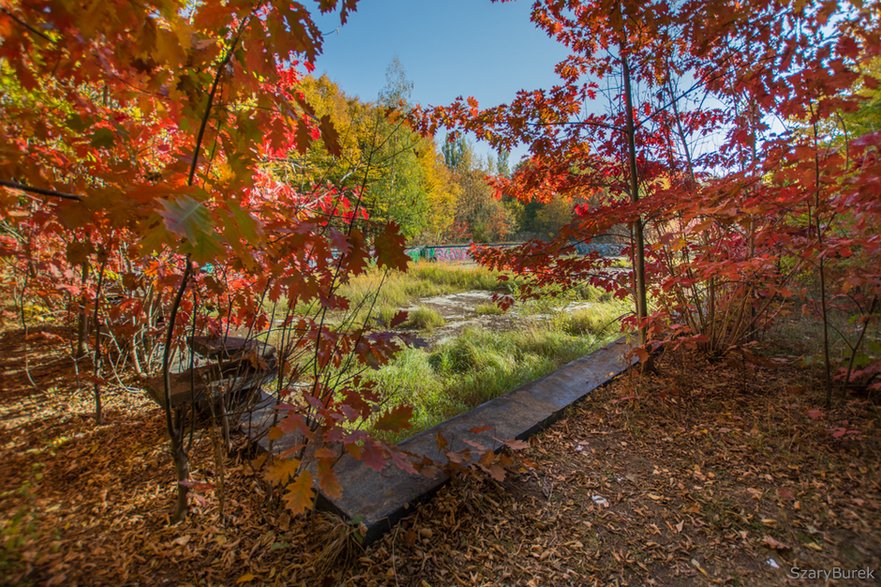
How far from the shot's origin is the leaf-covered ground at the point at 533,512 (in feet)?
4.42

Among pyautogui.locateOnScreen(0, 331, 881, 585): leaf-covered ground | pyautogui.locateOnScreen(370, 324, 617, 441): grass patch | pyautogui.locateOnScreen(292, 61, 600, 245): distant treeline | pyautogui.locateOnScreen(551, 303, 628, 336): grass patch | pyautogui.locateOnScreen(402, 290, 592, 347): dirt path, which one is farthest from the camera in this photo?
pyautogui.locateOnScreen(292, 61, 600, 245): distant treeline

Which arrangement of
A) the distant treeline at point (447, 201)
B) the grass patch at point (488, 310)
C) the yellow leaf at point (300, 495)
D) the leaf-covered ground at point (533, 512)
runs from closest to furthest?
the yellow leaf at point (300, 495), the leaf-covered ground at point (533, 512), the grass patch at point (488, 310), the distant treeline at point (447, 201)

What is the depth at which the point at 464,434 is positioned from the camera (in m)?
2.13

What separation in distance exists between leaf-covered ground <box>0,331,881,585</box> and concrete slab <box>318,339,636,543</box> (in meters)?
0.08

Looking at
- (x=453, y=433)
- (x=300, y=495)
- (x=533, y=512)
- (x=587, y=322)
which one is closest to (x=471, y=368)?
(x=453, y=433)

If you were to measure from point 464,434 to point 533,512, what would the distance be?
576mm

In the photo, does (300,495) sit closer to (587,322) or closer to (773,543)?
(773,543)

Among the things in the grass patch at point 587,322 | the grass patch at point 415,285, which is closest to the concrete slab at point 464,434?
the grass patch at point 587,322

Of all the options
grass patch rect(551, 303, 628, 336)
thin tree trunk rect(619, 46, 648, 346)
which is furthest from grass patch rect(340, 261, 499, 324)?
thin tree trunk rect(619, 46, 648, 346)

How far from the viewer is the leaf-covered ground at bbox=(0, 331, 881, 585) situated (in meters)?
A: 1.35

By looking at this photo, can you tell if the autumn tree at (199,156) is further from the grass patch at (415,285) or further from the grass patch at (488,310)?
the grass patch at (488,310)

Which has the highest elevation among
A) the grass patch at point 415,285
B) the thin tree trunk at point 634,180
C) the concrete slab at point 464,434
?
the thin tree trunk at point 634,180

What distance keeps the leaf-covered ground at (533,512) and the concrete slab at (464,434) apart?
3.1 inches

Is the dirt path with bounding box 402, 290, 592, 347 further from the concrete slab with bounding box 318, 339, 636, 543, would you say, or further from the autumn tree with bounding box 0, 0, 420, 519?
the autumn tree with bounding box 0, 0, 420, 519
